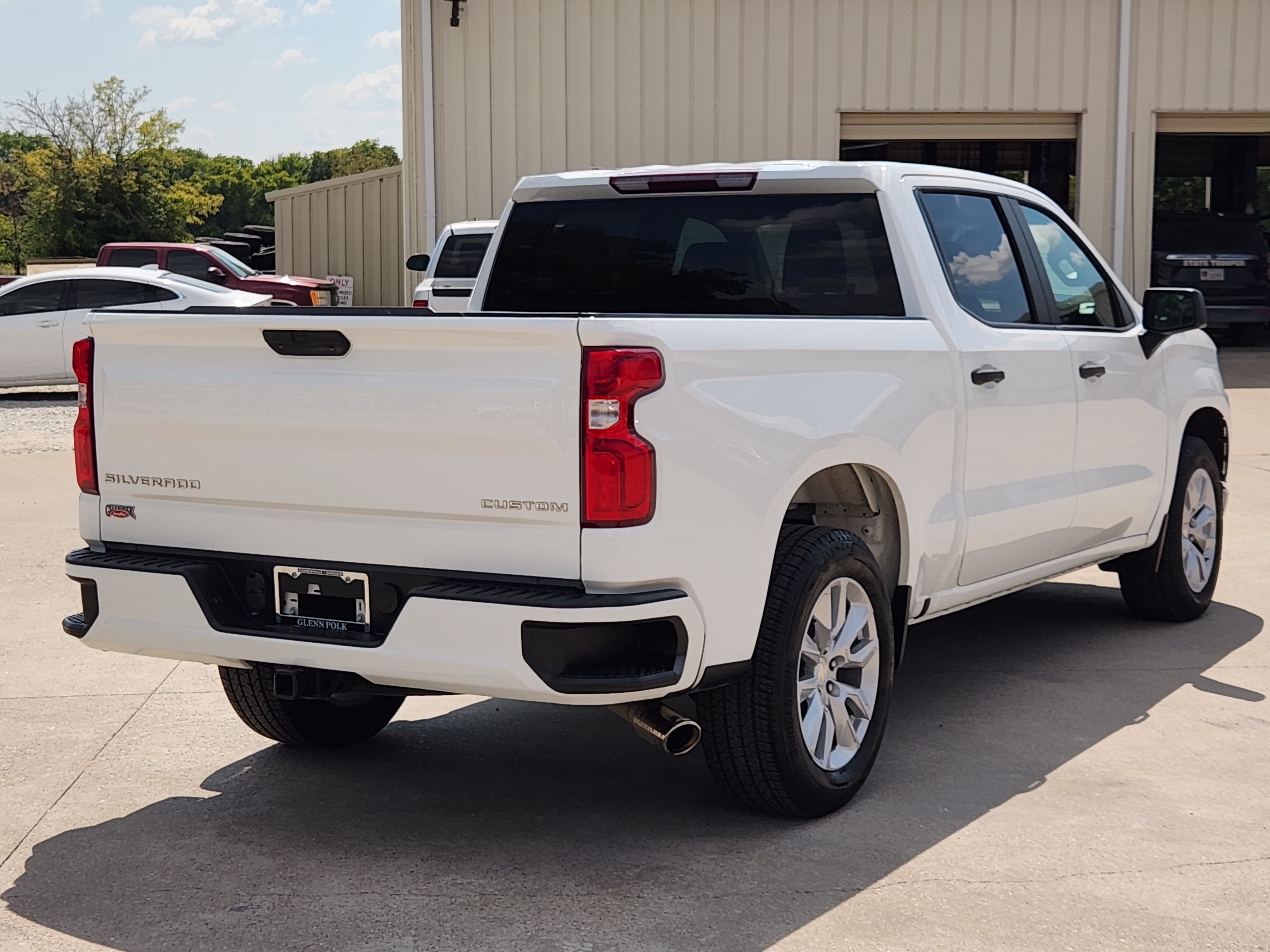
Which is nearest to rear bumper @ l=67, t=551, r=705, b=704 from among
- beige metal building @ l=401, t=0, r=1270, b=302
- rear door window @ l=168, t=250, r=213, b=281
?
beige metal building @ l=401, t=0, r=1270, b=302

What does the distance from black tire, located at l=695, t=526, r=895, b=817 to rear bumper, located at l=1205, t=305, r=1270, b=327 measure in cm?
1951

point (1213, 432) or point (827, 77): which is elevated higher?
point (827, 77)

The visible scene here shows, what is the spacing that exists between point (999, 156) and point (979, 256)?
30.3 m

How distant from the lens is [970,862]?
14.0 feet

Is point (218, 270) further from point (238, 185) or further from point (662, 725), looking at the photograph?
point (238, 185)

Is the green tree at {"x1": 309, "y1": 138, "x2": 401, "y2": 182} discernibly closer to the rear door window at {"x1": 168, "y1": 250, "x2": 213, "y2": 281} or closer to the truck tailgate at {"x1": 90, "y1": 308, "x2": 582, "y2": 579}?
the rear door window at {"x1": 168, "y1": 250, "x2": 213, "y2": 281}

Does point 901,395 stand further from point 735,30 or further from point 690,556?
point 735,30

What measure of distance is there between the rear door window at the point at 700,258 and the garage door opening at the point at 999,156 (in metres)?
17.7

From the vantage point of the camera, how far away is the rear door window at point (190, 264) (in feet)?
81.7

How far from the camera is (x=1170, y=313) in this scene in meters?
6.51

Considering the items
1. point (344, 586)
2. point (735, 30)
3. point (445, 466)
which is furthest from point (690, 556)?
point (735, 30)

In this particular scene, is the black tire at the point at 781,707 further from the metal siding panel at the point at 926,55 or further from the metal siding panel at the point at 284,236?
the metal siding panel at the point at 284,236

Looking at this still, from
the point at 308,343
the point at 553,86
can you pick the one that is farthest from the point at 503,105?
the point at 308,343

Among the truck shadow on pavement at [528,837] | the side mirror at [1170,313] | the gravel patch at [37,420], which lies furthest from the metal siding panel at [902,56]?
the truck shadow on pavement at [528,837]
